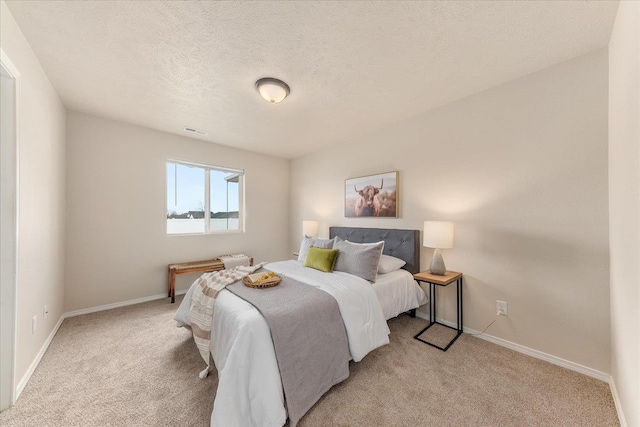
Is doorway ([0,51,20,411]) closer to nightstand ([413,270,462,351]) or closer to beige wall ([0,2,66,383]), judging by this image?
beige wall ([0,2,66,383])

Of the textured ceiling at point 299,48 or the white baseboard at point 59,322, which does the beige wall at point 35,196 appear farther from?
the textured ceiling at point 299,48

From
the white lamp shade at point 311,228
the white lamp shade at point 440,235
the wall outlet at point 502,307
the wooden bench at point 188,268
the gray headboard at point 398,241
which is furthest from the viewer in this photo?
the white lamp shade at point 311,228

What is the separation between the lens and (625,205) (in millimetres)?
1355

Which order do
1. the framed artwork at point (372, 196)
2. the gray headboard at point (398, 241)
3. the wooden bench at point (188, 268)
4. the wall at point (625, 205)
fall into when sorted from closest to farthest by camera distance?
the wall at point (625, 205)
the gray headboard at point (398, 241)
the framed artwork at point (372, 196)
the wooden bench at point (188, 268)

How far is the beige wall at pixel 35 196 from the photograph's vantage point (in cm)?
166

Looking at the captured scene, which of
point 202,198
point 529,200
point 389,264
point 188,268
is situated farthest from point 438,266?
point 202,198

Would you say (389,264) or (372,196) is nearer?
(389,264)

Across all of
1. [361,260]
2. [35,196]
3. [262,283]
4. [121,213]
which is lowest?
[262,283]

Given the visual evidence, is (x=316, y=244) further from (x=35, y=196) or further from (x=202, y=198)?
(x=35, y=196)

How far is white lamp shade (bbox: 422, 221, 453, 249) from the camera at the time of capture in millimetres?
2373

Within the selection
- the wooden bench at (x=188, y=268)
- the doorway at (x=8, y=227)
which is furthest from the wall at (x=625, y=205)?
the wooden bench at (x=188, y=268)

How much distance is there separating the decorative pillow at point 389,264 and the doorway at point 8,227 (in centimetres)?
293

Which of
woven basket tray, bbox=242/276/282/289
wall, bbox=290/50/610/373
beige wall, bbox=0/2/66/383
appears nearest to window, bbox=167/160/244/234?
beige wall, bbox=0/2/66/383

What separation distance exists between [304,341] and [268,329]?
0.88ft
